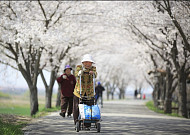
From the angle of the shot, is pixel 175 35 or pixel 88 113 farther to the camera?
pixel 175 35

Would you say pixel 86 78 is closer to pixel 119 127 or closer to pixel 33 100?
pixel 119 127

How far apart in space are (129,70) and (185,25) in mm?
59667

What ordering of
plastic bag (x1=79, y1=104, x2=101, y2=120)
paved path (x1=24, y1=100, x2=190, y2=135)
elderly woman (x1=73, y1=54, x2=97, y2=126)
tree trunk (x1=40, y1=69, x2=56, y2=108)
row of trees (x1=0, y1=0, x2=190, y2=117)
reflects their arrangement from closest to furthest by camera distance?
plastic bag (x1=79, y1=104, x2=101, y2=120)
elderly woman (x1=73, y1=54, x2=97, y2=126)
paved path (x1=24, y1=100, x2=190, y2=135)
row of trees (x1=0, y1=0, x2=190, y2=117)
tree trunk (x1=40, y1=69, x2=56, y2=108)

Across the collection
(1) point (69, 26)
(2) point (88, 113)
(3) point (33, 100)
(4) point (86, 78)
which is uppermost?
(1) point (69, 26)

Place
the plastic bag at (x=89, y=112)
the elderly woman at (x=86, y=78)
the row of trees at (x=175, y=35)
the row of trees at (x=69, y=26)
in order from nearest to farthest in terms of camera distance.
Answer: the plastic bag at (x=89, y=112), the elderly woman at (x=86, y=78), the row of trees at (x=175, y=35), the row of trees at (x=69, y=26)

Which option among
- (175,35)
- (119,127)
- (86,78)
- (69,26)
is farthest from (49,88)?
(86,78)

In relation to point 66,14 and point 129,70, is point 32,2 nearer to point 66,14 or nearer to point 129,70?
point 66,14

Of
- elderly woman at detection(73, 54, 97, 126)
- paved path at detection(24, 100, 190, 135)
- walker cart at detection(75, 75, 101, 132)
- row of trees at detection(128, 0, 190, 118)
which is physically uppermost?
row of trees at detection(128, 0, 190, 118)

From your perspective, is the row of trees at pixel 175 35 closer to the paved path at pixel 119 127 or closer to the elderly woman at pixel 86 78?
the paved path at pixel 119 127

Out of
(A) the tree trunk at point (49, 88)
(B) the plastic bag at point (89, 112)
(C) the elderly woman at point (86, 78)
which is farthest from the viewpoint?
(A) the tree trunk at point (49, 88)

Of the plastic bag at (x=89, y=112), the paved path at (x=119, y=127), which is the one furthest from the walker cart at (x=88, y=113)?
the paved path at (x=119, y=127)

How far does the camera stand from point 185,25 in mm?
14328

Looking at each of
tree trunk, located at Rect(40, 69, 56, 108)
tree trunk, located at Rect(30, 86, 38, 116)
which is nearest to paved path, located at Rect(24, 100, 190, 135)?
tree trunk, located at Rect(30, 86, 38, 116)

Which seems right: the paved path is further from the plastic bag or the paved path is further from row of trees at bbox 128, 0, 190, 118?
row of trees at bbox 128, 0, 190, 118
